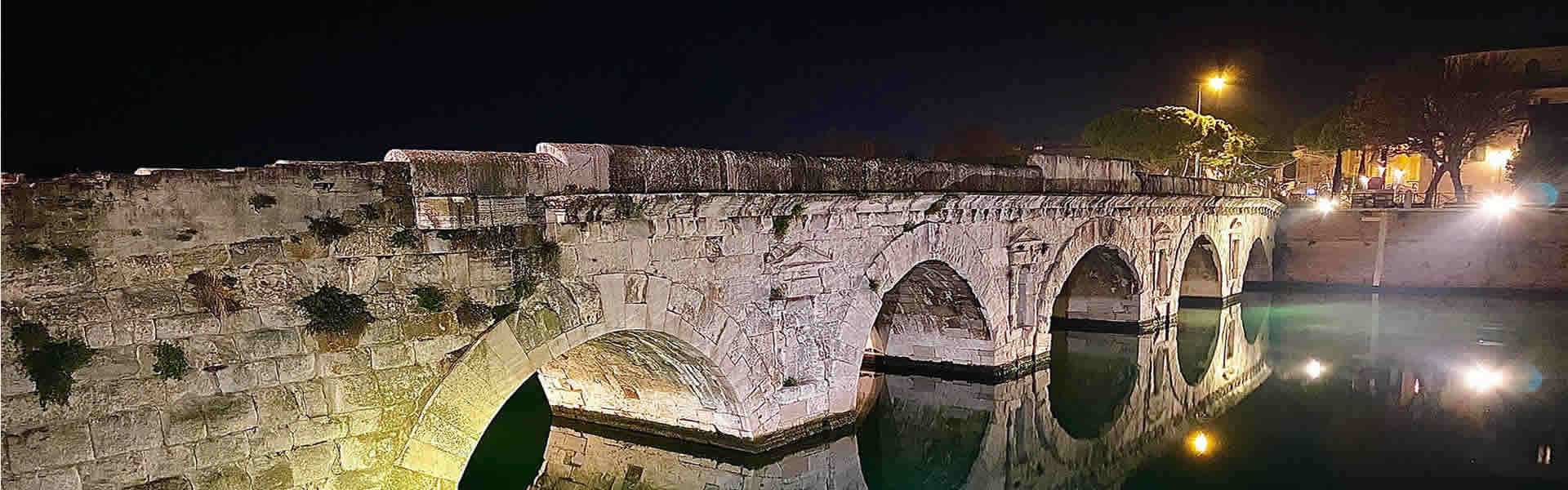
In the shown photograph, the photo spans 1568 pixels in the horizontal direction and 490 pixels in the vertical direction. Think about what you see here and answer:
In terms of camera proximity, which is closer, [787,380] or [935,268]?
[787,380]

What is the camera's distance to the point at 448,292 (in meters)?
5.92

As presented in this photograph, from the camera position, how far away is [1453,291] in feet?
83.3

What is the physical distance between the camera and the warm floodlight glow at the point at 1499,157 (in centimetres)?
3553

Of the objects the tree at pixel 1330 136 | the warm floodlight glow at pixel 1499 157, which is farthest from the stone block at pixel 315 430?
the warm floodlight glow at pixel 1499 157

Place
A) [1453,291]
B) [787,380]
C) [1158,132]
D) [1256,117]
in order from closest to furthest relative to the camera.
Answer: [787,380] → [1453,291] → [1158,132] → [1256,117]

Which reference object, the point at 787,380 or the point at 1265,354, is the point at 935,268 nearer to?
the point at 787,380

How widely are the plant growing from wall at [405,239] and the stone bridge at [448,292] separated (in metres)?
0.02

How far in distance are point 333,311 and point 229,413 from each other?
71 cm

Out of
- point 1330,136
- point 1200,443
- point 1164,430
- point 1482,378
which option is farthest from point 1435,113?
point 1200,443

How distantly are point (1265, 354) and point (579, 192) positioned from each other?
14.7 meters

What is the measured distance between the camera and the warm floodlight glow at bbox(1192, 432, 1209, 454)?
11.2 m

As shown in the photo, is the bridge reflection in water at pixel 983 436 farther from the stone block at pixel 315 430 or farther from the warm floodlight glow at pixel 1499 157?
the warm floodlight glow at pixel 1499 157

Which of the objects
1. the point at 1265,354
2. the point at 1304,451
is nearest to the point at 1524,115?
the point at 1265,354

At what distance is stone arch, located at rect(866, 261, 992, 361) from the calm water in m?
0.48
